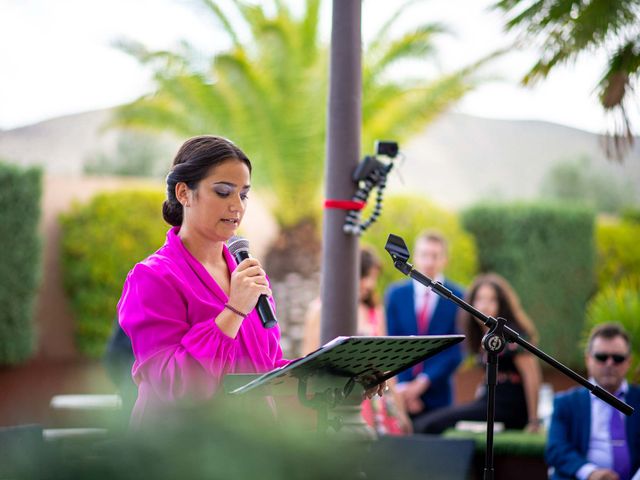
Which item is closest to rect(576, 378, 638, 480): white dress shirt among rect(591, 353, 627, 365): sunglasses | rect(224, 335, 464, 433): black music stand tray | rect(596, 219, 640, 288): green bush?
rect(591, 353, 627, 365): sunglasses

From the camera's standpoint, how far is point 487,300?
23.4ft

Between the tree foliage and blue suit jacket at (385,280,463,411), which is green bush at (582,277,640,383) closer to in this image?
blue suit jacket at (385,280,463,411)

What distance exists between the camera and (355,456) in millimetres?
1410

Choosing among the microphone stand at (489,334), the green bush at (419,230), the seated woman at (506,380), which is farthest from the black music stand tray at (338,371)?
the green bush at (419,230)

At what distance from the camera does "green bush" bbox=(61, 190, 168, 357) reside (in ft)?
47.1

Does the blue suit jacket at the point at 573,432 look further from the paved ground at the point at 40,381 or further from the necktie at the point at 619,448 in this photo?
the paved ground at the point at 40,381

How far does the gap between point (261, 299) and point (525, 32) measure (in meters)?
7.70

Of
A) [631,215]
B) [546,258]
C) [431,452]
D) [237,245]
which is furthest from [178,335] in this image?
[631,215]

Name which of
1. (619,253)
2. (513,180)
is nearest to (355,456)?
(619,253)

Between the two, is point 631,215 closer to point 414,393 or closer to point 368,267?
point 414,393

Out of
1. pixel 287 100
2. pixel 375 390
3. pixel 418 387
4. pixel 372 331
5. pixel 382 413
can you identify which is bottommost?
pixel 382 413

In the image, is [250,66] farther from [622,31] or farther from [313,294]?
[622,31]

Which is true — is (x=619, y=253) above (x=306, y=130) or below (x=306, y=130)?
below

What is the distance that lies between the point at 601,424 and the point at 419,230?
10712mm
